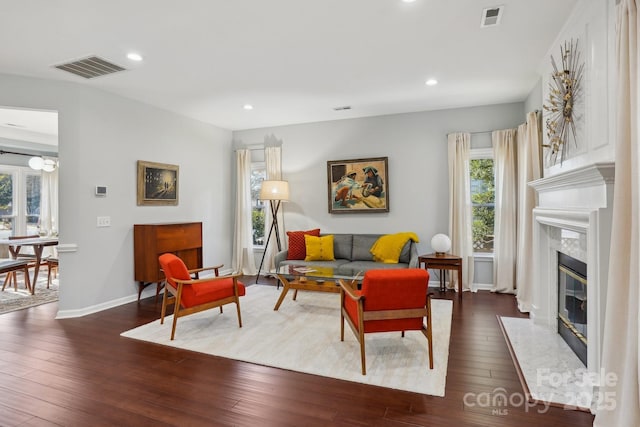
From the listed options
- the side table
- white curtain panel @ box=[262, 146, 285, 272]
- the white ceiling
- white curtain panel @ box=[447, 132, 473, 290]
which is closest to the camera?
the white ceiling

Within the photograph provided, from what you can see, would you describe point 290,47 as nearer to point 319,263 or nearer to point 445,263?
point 319,263

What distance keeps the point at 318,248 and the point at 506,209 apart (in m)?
2.93

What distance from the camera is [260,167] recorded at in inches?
274

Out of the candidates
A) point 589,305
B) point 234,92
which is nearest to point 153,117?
point 234,92

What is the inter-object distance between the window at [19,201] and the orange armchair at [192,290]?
6.22m

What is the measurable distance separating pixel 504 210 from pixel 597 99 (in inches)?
118

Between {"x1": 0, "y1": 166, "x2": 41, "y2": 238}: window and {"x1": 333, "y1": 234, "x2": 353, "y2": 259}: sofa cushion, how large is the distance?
7.00 metres

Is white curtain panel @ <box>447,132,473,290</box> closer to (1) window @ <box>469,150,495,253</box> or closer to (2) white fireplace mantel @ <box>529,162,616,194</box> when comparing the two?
(1) window @ <box>469,150,495,253</box>

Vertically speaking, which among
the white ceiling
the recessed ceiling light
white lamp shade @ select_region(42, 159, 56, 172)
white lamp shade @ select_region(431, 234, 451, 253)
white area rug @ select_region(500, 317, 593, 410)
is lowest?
white area rug @ select_region(500, 317, 593, 410)

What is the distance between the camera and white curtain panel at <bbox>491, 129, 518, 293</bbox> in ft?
17.1

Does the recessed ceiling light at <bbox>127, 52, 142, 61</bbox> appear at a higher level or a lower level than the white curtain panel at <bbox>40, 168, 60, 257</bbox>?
higher

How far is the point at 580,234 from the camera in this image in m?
2.82

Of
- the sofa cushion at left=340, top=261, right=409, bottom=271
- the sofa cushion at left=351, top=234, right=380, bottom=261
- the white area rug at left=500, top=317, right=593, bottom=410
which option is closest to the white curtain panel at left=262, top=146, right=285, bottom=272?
the sofa cushion at left=351, top=234, right=380, bottom=261

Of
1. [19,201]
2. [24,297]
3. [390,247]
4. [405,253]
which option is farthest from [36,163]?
[405,253]
